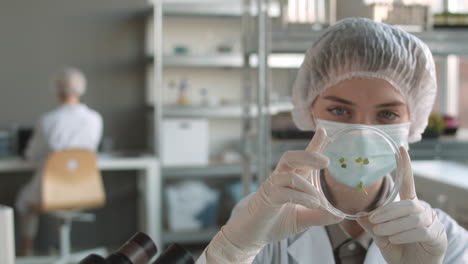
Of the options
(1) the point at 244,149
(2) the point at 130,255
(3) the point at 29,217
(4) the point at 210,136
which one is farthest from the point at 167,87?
(2) the point at 130,255

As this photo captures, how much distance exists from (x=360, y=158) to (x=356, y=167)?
27 mm

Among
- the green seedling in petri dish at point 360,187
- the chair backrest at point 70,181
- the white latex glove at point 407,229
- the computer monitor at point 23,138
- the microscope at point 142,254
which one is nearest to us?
the microscope at point 142,254

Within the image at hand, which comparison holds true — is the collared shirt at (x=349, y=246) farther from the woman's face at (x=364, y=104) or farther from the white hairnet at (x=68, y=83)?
the white hairnet at (x=68, y=83)

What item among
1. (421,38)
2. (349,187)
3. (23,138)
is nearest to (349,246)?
(349,187)

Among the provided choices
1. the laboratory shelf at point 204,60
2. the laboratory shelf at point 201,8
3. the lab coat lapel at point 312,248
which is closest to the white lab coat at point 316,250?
the lab coat lapel at point 312,248

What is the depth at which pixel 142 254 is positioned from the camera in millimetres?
790

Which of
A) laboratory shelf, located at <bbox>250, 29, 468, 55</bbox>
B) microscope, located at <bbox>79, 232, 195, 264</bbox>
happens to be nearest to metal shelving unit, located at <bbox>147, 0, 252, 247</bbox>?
laboratory shelf, located at <bbox>250, 29, 468, 55</bbox>

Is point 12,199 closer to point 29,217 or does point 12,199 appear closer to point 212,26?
point 29,217

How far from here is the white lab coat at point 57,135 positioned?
377 centimetres

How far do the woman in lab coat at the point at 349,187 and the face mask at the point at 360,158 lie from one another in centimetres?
3

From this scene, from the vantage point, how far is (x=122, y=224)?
4.63 m

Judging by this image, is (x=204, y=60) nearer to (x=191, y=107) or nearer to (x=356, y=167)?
(x=191, y=107)

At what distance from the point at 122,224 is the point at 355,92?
3702 mm

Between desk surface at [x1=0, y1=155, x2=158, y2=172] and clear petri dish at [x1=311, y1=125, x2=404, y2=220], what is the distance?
2.96m
